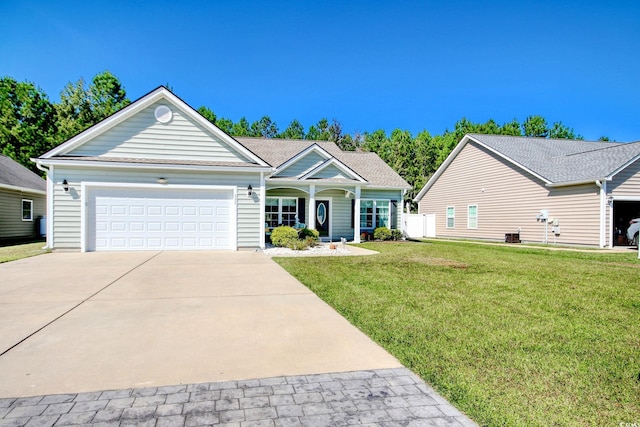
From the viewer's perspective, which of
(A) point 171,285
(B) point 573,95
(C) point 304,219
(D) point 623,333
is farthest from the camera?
(B) point 573,95

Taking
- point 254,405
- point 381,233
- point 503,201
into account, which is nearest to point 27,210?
point 381,233

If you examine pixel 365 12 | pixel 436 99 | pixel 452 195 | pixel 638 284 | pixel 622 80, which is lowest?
pixel 638 284

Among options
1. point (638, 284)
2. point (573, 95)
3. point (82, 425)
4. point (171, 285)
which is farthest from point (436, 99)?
point (82, 425)

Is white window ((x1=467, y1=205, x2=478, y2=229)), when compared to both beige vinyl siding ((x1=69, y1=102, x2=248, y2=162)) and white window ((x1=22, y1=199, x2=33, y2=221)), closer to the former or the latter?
beige vinyl siding ((x1=69, y1=102, x2=248, y2=162))

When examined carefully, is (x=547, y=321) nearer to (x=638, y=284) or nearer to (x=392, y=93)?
(x=638, y=284)

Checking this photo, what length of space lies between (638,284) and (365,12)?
13.9 m

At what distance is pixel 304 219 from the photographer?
59.9 feet

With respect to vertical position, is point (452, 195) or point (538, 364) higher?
point (452, 195)

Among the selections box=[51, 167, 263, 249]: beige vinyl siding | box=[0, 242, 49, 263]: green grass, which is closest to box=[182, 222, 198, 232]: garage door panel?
box=[51, 167, 263, 249]: beige vinyl siding

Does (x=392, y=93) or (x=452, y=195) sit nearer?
(x=452, y=195)

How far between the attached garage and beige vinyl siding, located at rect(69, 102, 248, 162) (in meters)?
1.22

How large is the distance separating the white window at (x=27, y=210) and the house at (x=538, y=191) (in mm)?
24875

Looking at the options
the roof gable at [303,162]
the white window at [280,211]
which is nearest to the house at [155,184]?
the roof gable at [303,162]

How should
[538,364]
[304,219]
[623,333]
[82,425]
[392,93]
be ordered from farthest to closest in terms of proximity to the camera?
[392,93]
[304,219]
[623,333]
[538,364]
[82,425]
